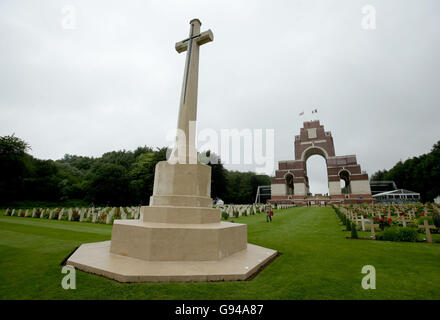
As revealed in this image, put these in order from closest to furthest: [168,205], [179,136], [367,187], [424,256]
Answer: [424,256]
[168,205]
[179,136]
[367,187]

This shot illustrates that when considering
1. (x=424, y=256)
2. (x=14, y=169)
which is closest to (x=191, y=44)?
(x=424, y=256)

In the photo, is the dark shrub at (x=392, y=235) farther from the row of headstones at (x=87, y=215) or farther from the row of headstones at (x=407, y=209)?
the row of headstones at (x=87, y=215)

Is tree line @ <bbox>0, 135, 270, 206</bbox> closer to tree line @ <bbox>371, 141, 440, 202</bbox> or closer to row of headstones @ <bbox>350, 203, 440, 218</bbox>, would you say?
row of headstones @ <bbox>350, 203, 440, 218</bbox>

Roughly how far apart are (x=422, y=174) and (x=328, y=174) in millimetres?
16999

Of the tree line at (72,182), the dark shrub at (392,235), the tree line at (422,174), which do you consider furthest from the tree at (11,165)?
the tree line at (422,174)

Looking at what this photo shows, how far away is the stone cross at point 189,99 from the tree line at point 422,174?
158 feet

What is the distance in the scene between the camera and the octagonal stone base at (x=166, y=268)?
2990mm

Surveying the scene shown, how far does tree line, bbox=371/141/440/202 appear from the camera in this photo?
37.0 metres

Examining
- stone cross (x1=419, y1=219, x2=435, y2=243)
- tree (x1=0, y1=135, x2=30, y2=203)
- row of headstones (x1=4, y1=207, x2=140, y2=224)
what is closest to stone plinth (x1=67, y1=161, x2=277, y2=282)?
stone cross (x1=419, y1=219, x2=435, y2=243)

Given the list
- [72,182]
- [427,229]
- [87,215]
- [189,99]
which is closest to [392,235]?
[427,229]
